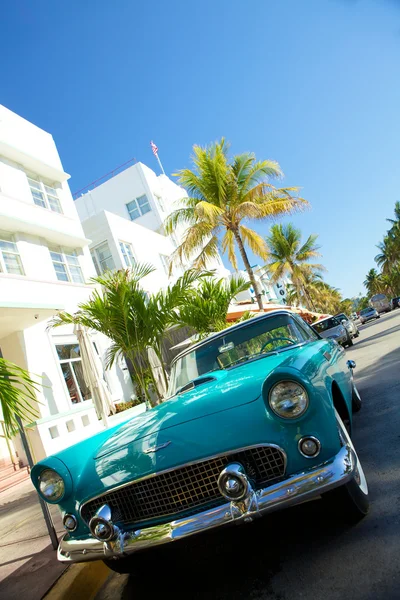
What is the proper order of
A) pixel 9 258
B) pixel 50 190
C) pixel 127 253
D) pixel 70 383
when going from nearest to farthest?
pixel 9 258 < pixel 70 383 < pixel 50 190 < pixel 127 253

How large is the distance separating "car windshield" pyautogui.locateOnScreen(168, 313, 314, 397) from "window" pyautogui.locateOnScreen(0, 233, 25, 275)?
A: 29.9 ft

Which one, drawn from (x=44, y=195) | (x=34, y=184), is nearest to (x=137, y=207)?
(x=44, y=195)

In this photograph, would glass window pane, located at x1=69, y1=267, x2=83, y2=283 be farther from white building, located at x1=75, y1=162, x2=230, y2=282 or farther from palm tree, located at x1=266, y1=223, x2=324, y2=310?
palm tree, located at x1=266, y1=223, x2=324, y2=310

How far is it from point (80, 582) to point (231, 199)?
1332cm

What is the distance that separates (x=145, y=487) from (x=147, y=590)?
747 mm

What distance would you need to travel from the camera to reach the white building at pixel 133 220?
17297mm

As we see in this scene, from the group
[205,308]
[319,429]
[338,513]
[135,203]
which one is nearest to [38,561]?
[338,513]

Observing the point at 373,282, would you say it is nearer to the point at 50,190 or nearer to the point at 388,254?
the point at 388,254

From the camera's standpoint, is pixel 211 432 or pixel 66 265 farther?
pixel 66 265

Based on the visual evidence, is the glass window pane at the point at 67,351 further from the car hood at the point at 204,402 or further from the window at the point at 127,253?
the car hood at the point at 204,402

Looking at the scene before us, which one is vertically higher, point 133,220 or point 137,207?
point 137,207

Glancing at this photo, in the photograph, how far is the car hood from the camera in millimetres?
2180

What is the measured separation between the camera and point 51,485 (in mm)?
2430

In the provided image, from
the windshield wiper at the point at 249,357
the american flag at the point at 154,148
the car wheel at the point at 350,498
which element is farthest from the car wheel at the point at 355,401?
the american flag at the point at 154,148
